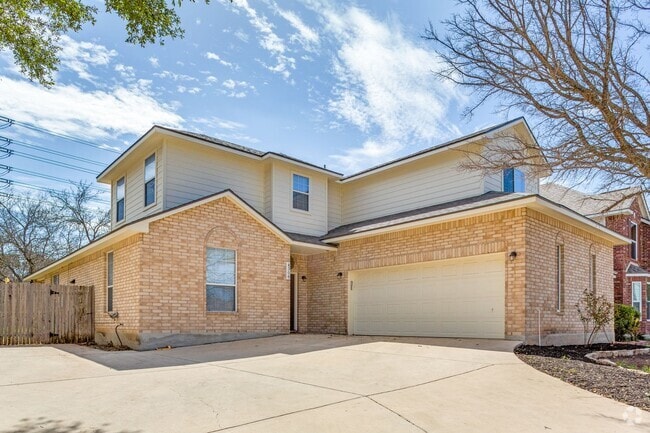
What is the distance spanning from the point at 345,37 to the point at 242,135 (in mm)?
8574

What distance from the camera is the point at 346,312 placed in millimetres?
15328

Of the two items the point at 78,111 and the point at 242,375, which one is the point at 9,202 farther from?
the point at 242,375

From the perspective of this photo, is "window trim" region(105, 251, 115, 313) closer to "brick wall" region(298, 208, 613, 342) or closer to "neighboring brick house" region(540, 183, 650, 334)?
"brick wall" region(298, 208, 613, 342)

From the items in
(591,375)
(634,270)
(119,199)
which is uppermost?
(119,199)

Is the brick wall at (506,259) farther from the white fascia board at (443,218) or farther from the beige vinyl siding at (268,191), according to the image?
the beige vinyl siding at (268,191)

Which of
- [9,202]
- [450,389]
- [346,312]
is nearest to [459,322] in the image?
[346,312]

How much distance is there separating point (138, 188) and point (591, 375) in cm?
1380

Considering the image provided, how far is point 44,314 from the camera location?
45.9ft

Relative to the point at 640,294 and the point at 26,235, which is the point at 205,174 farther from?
the point at 640,294

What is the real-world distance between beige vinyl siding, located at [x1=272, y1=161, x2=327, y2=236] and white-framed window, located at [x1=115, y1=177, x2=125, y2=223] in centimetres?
576

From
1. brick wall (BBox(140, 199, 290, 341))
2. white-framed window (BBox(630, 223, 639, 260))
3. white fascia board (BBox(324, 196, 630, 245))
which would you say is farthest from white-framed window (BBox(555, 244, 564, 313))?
white-framed window (BBox(630, 223, 639, 260))

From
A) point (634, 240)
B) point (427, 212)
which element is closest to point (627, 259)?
point (634, 240)

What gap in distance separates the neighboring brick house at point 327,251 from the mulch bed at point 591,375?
1.56 metres

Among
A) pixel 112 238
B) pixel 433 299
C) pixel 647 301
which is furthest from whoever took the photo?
pixel 647 301
